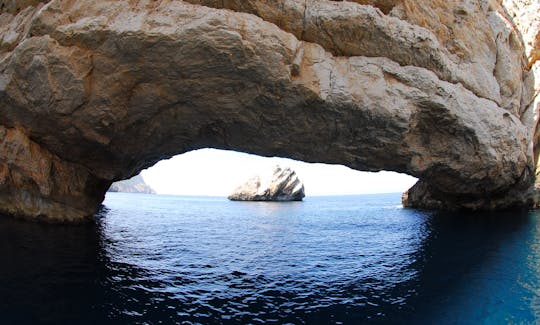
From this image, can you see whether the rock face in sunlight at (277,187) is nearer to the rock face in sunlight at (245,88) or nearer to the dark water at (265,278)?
the dark water at (265,278)

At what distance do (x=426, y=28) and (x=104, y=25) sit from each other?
18824 mm

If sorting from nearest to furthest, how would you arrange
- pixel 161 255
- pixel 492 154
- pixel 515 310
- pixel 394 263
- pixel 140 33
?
pixel 515 310, pixel 140 33, pixel 394 263, pixel 161 255, pixel 492 154

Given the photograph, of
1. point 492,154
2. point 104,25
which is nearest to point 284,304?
point 104,25

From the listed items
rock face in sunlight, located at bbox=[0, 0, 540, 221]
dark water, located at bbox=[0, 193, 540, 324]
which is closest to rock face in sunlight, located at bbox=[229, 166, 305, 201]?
dark water, located at bbox=[0, 193, 540, 324]

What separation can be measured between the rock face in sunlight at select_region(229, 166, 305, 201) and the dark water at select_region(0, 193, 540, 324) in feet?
253

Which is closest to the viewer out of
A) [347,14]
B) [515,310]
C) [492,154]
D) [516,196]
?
[515,310]

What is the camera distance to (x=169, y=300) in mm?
13430

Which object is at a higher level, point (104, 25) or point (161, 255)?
point (104, 25)

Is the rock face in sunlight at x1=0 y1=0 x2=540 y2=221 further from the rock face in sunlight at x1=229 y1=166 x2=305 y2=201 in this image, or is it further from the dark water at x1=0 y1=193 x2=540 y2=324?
the rock face in sunlight at x1=229 y1=166 x2=305 y2=201

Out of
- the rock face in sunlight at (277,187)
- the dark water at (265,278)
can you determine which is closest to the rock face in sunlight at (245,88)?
the dark water at (265,278)

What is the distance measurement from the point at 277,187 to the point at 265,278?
8728 cm

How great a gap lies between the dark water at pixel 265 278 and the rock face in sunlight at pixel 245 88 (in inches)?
228

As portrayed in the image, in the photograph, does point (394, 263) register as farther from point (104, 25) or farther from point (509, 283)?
point (104, 25)

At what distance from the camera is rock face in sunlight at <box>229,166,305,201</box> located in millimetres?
105000
